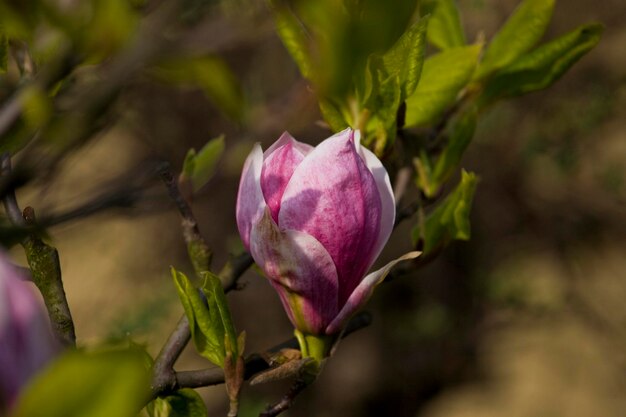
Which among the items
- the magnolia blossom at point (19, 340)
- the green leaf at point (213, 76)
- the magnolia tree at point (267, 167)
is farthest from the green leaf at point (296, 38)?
the magnolia blossom at point (19, 340)

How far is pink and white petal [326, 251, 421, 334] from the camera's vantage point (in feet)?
1.73

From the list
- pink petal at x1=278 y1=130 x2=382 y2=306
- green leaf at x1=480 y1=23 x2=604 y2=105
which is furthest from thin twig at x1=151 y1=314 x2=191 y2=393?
green leaf at x1=480 y1=23 x2=604 y2=105

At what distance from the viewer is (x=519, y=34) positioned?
0.69 meters

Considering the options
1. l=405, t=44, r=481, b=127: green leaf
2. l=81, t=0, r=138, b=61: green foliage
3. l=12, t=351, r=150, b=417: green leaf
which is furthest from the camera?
l=405, t=44, r=481, b=127: green leaf

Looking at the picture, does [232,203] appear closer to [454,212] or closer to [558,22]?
[558,22]

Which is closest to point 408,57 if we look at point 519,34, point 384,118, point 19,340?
point 384,118

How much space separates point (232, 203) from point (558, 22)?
3.20 feet

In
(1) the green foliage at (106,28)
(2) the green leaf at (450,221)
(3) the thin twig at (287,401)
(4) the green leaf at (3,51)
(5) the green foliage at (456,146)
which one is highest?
(4) the green leaf at (3,51)

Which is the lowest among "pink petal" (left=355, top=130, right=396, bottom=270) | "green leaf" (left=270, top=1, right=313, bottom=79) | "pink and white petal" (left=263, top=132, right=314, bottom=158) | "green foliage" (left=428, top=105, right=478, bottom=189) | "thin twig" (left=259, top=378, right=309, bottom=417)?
"thin twig" (left=259, top=378, right=309, bottom=417)

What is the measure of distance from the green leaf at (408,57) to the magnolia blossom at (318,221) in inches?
2.5

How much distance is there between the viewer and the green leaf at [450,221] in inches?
24.3

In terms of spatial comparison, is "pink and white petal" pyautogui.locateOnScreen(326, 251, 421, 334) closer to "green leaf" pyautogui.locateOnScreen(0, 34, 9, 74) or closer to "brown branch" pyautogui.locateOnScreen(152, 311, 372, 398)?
"brown branch" pyautogui.locateOnScreen(152, 311, 372, 398)

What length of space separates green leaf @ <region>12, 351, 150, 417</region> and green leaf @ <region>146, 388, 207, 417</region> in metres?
0.26

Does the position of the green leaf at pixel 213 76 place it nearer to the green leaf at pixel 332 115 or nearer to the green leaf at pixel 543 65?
the green leaf at pixel 332 115
